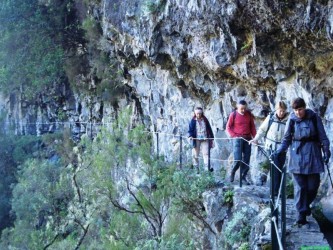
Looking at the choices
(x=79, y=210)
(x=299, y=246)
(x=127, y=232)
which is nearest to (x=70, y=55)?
(x=79, y=210)

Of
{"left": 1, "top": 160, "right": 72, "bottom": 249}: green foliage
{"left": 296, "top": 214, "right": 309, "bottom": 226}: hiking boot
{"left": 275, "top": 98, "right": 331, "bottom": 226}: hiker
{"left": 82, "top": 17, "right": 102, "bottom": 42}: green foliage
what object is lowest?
{"left": 1, "top": 160, "right": 72, "bottom": 249}: green foliage

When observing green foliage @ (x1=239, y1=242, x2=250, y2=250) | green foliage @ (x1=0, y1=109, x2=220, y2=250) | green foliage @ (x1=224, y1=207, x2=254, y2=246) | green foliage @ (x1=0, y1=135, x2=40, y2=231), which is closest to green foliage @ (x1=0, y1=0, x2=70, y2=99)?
green foliage @ (x1=0, y1=135, x2=40, y2=231)

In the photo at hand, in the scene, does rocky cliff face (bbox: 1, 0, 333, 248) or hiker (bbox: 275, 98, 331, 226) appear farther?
rocky cliff face (bbox: 1, 0, 333, 248)

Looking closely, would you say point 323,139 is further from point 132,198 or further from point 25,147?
point 25,147

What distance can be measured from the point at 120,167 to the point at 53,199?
24.9 feet

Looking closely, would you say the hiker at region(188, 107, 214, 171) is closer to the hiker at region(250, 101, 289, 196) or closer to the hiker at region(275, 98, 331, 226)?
the hiker at region(250, 101, 289, 196)

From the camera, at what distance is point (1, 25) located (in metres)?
21.1

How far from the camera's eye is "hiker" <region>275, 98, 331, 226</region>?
15.8 feet

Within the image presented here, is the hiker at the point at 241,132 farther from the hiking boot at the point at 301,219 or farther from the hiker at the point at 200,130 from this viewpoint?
the hiking boot at the point at 301,219

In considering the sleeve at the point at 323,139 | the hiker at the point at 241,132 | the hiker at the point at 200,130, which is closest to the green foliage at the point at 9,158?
the hiker at the point at 200,130

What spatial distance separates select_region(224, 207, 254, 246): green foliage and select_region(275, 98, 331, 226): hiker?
1.18 metres

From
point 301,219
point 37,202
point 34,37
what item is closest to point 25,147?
point 34,37

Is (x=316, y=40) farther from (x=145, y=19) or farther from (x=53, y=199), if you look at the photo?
(x=53, y=199)

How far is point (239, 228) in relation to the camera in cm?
615
